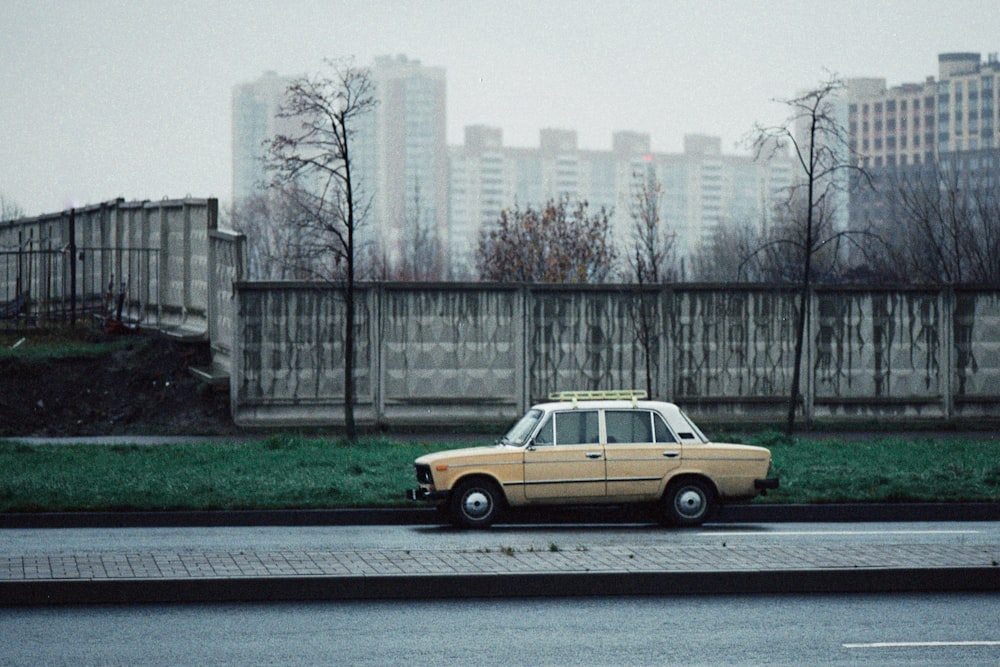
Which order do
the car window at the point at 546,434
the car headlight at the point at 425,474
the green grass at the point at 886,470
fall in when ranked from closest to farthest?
the car headlight at the point at 425,474
the car window at the point at 546,434
the green grass at the point at 886,470

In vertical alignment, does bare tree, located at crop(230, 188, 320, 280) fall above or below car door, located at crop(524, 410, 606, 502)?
above

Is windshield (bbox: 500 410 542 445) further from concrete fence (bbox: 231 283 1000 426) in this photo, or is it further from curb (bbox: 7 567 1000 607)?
concrete fence (bbox: 231 283 1000 426)

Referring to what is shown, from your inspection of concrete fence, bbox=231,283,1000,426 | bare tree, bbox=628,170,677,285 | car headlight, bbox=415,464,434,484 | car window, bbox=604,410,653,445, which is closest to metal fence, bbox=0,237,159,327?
concrete fence, bbox=231,283,1000,426

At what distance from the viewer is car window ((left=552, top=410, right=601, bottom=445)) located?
52.7ft

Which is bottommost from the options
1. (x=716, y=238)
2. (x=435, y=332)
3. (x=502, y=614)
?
(x=502, y=614)

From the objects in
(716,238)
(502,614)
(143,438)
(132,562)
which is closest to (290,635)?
Result: (502,614)

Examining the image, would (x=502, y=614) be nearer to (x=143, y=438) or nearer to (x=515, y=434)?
(x=515, y=434)

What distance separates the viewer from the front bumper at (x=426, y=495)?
1570 centimetres

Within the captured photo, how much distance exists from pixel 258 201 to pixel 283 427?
3044 inches

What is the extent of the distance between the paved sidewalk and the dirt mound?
1291 centimetres

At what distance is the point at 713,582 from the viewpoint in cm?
1123

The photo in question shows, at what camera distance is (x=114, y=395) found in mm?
26359

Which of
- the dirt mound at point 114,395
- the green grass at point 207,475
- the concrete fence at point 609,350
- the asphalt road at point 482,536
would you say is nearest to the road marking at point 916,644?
the asphalt road at point 482,536

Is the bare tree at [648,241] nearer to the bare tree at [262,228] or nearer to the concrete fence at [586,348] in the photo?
the concrete fence at [586,348]
